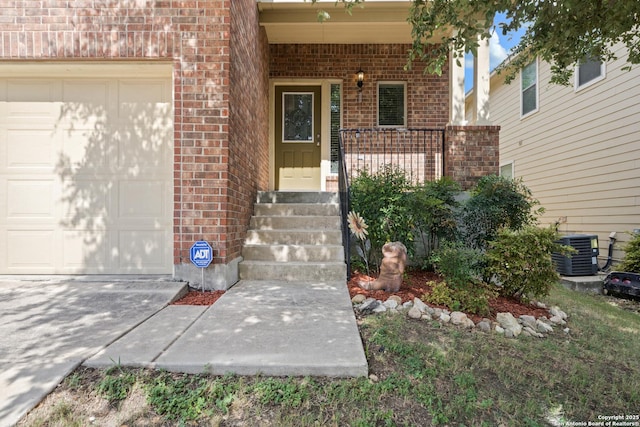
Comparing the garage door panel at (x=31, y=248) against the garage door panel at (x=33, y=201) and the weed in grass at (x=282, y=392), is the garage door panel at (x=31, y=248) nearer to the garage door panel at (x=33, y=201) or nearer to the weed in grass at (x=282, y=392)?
the garage door panel at (x=33, y=201)

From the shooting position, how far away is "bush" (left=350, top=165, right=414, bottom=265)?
425cm

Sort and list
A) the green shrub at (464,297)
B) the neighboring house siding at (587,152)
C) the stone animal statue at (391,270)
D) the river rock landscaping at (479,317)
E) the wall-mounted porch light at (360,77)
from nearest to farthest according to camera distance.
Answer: the river rock landscaping at (479,317) → the green shrub at (464,297) → the stone animal statue at (391,270) → the neighboring house siding at (587,152) → the wall-mounted porch light at (360,77)

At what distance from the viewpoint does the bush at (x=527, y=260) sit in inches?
130

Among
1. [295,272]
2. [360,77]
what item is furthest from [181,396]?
[360,77]

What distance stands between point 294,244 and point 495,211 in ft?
8.52

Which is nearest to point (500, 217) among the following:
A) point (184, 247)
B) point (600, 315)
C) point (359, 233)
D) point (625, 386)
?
point (600, 315)

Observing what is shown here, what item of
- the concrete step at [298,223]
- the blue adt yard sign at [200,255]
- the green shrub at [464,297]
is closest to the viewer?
the green shrub at [464,297]

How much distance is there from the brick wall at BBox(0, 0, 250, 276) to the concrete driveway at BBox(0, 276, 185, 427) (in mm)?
655

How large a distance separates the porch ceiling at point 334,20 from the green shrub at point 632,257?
199 inches

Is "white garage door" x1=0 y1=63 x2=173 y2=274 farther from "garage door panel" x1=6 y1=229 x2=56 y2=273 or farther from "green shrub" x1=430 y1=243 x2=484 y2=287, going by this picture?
"green shrub" x1=430 y1=243 x2=484 y2=287

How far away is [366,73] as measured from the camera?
257 inches

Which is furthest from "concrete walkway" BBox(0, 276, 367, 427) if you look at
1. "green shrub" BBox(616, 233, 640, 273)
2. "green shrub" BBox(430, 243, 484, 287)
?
"green shrub" BBox(616, 233, 640, 273)

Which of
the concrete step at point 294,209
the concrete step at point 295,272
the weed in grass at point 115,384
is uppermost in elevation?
the concrete step at point 294,209

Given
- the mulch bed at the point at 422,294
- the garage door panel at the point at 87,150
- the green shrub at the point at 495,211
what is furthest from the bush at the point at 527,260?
the garage door panel at the point at 87,150
